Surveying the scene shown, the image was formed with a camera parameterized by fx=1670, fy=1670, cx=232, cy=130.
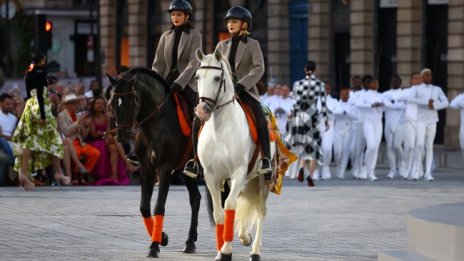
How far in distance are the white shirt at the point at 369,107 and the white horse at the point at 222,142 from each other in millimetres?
15929

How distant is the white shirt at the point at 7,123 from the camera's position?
2792cm

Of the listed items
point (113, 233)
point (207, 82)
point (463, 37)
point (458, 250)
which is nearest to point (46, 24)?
point (463, 37)

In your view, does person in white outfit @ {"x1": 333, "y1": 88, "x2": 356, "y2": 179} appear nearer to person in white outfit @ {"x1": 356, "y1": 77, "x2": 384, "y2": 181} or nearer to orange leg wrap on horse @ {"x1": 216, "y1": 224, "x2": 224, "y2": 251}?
person in white outfit @ {"x1": 356, "y1": 77, "x2": 384, "y2": 181}

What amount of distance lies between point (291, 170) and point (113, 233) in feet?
45.6

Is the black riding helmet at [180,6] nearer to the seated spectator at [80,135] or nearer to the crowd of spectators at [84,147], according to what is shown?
the crowd of spectators at [84,147]

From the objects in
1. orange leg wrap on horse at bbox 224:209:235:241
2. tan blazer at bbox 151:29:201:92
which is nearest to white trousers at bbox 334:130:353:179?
tan blazer at bbox 151:29:201:92

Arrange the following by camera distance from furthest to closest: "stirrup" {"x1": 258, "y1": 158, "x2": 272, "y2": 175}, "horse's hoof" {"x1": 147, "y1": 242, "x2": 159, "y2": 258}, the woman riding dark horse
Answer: the woman riding dark horse
"stirrup" {"x1": 258, "y1": 158, "x2": 272, "y2": 175}
"horse's hoof" {"x1": 147, "y1": 242, "x2": 159, "y2": 258}

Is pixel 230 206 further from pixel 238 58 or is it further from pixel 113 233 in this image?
pixel 113 233

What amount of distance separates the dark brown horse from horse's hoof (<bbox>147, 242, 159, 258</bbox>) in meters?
0.66

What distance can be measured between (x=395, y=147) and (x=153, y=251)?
1715 cm

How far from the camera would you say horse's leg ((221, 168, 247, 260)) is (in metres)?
15.1

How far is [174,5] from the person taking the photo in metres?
17.2

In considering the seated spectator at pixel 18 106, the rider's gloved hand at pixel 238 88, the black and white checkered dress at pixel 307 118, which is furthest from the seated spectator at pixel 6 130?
the rider's gloved hand at pixel 238 88

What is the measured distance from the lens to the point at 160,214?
16250 mm
